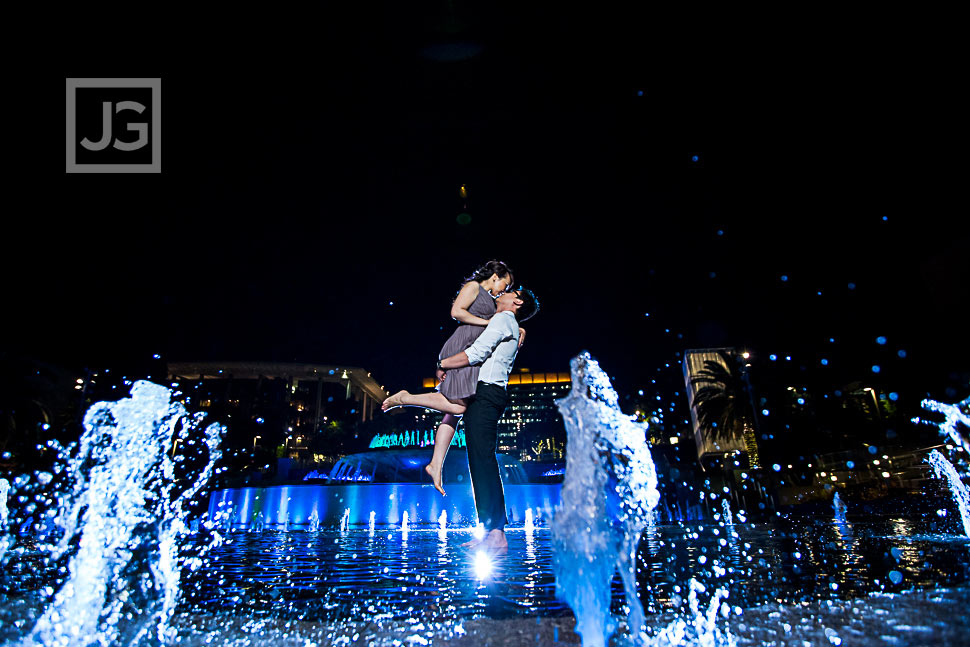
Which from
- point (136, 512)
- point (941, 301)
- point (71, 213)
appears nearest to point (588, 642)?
point (136, 512)

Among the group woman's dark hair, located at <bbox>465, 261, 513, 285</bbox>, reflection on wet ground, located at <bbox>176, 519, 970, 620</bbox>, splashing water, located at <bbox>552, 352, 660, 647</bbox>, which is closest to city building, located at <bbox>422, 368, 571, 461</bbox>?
woman's dark hair, located at <bbox>465, 261, 513, 285</bbox>

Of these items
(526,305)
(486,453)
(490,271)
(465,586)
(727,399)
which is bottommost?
(465,586)

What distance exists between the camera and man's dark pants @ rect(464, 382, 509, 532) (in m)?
3.09

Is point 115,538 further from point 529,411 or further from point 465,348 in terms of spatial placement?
point 529,411

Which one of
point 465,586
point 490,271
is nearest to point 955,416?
point 490,271

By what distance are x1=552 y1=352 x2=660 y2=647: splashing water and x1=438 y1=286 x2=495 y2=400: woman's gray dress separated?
0.97m

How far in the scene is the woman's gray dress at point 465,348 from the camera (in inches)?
131

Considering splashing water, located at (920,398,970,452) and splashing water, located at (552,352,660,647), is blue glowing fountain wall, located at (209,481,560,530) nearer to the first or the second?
splashing water, located at (552,352,660,647)

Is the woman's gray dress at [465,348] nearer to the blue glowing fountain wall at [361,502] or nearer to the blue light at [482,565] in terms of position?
the blue light at [482,565]

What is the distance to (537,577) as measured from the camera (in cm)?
232

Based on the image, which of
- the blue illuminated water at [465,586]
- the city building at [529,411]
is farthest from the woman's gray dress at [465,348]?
the city building at [529,411]

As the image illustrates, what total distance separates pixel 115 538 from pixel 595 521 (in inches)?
101

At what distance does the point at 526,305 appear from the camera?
154 inches

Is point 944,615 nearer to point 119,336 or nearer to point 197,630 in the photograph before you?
point 197,630
